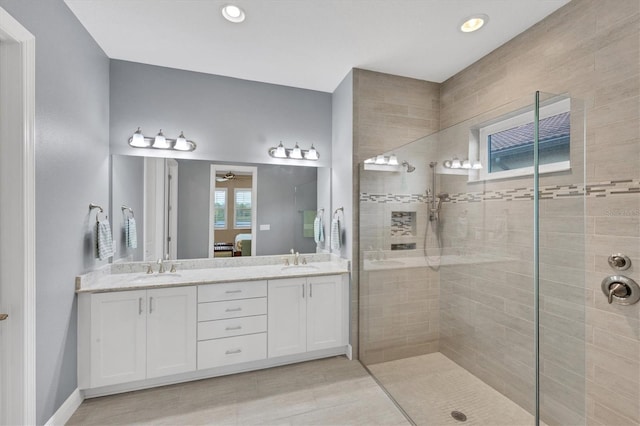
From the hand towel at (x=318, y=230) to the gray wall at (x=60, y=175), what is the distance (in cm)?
197

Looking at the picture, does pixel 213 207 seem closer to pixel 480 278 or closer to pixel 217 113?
pixel 217 113

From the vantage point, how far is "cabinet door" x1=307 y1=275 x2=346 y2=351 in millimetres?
2617

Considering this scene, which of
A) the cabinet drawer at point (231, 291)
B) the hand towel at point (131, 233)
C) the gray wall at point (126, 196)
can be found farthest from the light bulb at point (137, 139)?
the cabinet drawer at point (231, 291)

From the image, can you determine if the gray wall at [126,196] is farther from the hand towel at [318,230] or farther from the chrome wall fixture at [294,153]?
the hand towel at [318,230]

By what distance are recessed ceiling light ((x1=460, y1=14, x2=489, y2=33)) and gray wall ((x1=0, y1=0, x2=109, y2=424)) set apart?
2.67m

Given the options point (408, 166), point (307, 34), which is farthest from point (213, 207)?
point (408, 166)

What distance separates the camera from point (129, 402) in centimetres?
208

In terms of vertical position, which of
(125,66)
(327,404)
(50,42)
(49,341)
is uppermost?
(125,66)

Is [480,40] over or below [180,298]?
over

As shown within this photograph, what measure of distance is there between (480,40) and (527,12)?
0.35 m

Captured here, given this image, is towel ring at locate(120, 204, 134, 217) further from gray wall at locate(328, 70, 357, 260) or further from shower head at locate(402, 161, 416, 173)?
shower head at locate(402, 161, 416, 173)

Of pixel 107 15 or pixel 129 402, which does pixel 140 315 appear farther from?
pixel 107 15

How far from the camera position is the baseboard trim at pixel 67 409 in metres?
1.76

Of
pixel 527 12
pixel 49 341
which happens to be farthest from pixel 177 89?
pixel 527 12
